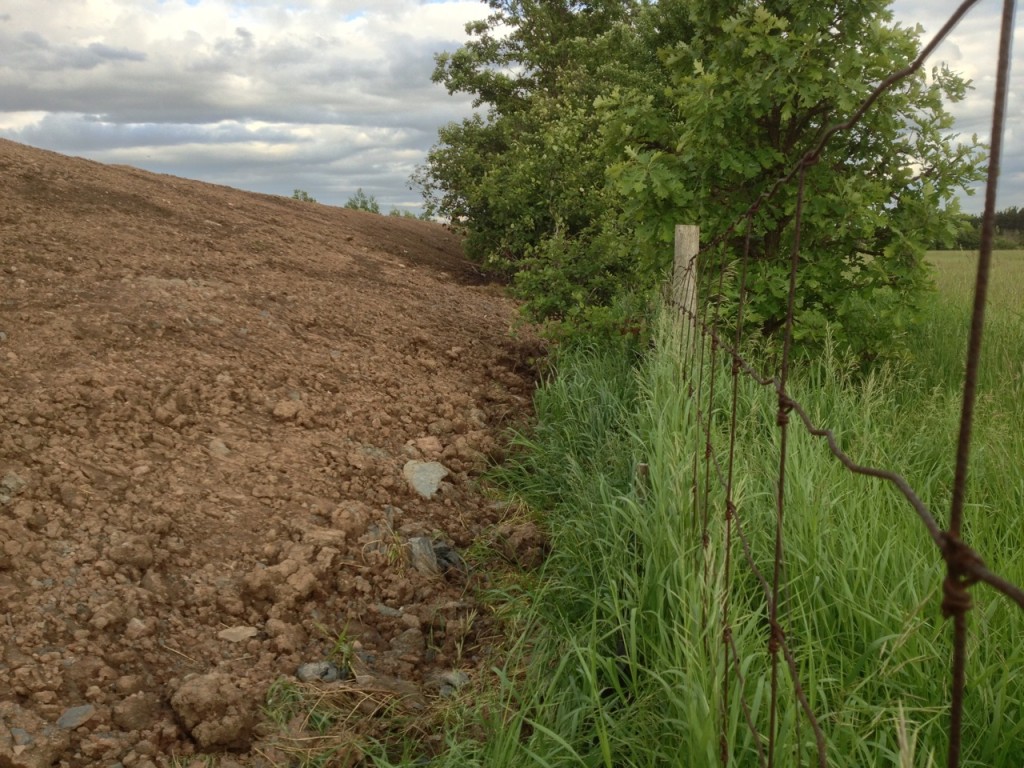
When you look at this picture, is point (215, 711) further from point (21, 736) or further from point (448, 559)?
point (448, 559)

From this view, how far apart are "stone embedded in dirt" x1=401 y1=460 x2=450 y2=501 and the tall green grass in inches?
25.0

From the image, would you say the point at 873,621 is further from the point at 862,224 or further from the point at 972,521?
the point at 862,224

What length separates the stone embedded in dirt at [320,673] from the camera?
119 inches

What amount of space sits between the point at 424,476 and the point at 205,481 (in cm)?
120

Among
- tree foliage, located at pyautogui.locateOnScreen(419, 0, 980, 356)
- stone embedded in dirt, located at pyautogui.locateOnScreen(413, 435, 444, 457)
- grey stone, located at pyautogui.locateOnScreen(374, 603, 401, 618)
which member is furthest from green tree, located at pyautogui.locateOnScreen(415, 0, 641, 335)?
grey stone, located at pyautogui.locateOnScreen(374, 603, 401, 618)

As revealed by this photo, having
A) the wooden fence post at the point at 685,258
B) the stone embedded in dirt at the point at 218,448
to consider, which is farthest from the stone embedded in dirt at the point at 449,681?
the wooden fence post at the point at 685,258

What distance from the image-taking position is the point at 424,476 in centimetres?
470

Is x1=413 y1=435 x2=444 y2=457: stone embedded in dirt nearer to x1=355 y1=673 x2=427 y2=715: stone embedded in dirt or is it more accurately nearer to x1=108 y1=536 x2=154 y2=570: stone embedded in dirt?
x1=108 y1=536 x2=154 y2=570: stone embedded in dirt

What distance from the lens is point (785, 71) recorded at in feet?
16.4

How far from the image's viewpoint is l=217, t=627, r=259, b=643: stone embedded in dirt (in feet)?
10.4

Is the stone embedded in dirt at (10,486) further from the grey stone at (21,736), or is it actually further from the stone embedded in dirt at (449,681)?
the stone embedded in dirt at (449,681)

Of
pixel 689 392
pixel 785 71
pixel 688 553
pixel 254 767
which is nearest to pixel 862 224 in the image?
pixel 785 71

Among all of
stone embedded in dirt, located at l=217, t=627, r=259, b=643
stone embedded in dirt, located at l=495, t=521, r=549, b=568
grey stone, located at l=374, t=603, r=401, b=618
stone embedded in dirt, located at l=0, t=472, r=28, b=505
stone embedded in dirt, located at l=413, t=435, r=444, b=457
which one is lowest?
grey stone, located at l=374, t=603, r=401, b=618

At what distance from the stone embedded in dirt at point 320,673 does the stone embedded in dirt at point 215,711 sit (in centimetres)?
21
